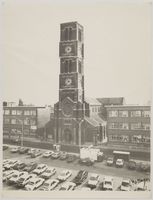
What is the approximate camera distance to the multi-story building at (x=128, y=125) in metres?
2.43

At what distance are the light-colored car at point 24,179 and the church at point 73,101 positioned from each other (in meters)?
0.34

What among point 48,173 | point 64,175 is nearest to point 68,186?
point 64,175

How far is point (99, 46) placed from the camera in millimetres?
2500

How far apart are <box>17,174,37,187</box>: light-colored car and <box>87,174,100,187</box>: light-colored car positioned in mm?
442

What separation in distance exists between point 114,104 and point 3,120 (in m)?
0.91

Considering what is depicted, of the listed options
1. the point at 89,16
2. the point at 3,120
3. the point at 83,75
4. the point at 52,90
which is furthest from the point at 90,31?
the point at 3,120

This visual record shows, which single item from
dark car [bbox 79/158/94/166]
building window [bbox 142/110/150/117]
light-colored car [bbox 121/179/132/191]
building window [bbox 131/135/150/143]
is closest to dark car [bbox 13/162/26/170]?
dark car [bbox 79/158/94/166]

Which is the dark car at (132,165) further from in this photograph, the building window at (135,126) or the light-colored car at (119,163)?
the building window at (135,126)

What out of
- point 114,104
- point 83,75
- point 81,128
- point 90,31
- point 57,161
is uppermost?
point 90,31

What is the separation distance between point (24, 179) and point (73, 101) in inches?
29.0

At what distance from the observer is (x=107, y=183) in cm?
238

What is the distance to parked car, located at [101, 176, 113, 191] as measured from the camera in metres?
2.37

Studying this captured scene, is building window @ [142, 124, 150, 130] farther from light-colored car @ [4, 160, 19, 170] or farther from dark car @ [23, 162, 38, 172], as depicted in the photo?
light-colored car @ [4, 160, 19, 170]

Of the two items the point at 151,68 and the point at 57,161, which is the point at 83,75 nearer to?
the point at 151,68
